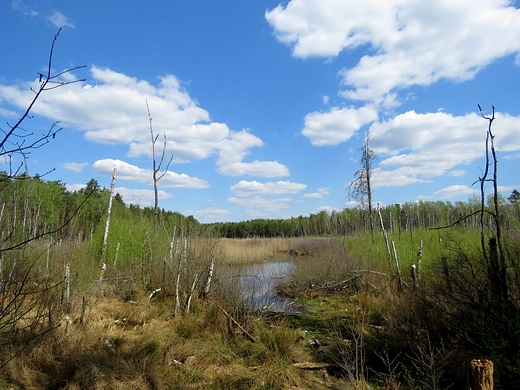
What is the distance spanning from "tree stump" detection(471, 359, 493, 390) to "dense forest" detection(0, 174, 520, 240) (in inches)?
63.7

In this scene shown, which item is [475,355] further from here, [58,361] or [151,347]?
[58,361]

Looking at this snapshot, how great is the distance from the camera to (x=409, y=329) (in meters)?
5.44

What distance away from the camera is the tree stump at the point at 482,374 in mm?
2648

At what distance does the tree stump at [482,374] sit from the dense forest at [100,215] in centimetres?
162

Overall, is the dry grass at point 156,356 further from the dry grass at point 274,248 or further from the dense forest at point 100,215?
the dry grass at point 274,248

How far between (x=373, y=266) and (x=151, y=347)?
29.2 ft

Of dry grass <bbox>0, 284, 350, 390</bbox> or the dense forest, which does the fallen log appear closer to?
dry grass <bbox>0, 284, 350, 390</bbox>

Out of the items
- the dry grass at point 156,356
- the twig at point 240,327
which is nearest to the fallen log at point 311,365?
the dry grass at point 156,356

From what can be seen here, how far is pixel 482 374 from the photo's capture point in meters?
2.66

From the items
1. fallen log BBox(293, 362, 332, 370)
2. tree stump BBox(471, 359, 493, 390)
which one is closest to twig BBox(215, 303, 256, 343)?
fallen log BBox(293, 362, 332, 370)

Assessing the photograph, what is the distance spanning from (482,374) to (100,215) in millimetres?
13570

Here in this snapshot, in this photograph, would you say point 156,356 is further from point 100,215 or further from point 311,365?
point 100,215

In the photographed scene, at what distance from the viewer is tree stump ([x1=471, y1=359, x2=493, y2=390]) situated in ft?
8.69

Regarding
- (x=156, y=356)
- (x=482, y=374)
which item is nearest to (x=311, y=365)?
(x=156, y=356)
